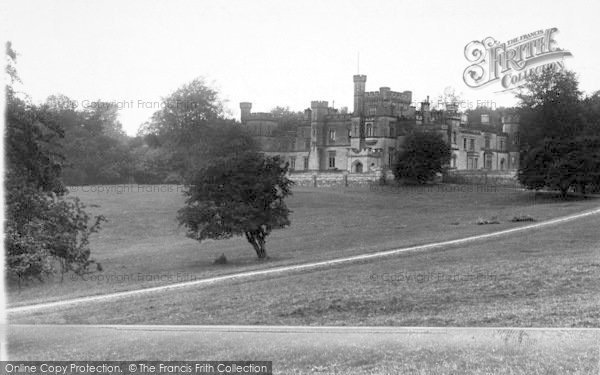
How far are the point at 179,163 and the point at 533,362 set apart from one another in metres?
83.3

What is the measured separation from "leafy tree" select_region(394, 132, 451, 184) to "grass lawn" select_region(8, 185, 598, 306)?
2.16 metres

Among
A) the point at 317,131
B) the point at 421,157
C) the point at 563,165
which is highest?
the point at 317,131

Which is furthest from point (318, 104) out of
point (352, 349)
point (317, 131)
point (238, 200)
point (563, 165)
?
point (352, 349)

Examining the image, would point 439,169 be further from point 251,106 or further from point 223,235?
point 223,235

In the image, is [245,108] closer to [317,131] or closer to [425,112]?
[317,131]

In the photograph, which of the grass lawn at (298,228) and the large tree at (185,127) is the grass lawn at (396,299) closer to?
the grass lawn at (298,228)

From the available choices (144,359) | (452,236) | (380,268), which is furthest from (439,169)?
(144,359)

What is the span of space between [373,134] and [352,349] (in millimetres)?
78738

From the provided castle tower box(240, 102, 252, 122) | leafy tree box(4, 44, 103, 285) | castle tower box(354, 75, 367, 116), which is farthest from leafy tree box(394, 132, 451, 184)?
leafy tree box(4, 44, 103, 285)

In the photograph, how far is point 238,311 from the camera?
2053cm

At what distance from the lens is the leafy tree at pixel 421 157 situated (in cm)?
7919

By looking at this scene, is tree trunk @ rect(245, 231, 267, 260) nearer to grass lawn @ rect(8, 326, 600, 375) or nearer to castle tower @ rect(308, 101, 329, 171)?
grass lawn @ rect(8, 326, 600, 375)

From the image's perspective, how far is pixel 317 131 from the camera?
3846 inches

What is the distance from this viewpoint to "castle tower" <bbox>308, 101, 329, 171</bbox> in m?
97.6
